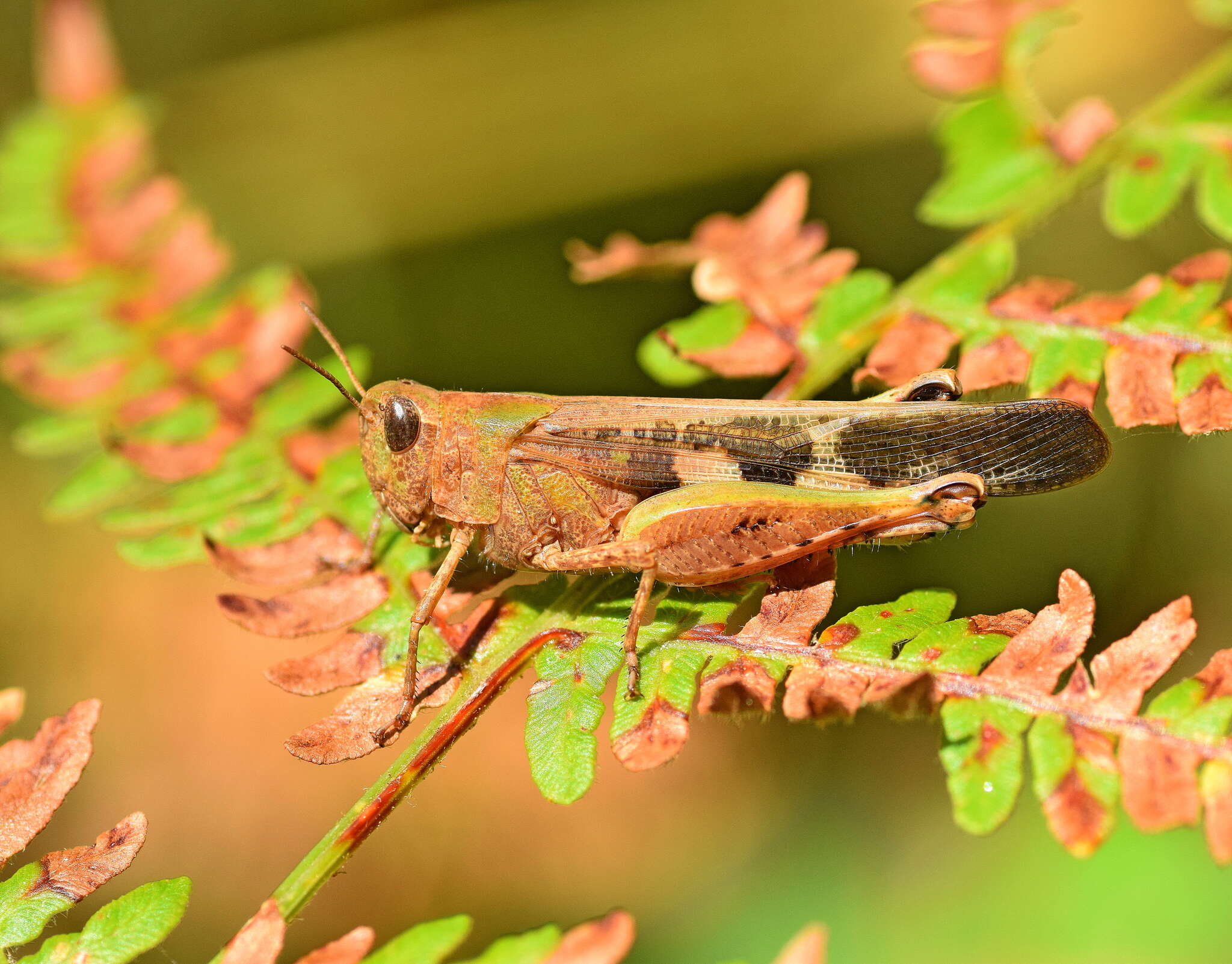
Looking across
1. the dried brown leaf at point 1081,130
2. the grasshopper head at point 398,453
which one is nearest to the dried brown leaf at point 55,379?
the grasshopper head at point 398,453

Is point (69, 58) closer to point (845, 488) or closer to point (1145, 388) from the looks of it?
point (845, 488)

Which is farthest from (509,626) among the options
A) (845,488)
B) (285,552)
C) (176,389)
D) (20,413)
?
(20,413)

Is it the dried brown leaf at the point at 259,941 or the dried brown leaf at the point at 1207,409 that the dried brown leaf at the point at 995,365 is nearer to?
the dried brown leaf at the point at 1207,409

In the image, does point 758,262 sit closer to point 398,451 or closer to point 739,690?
point 398,451

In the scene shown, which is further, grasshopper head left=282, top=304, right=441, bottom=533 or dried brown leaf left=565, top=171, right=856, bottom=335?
dried brown leaf left=565, top=171, right=856, bottom=335

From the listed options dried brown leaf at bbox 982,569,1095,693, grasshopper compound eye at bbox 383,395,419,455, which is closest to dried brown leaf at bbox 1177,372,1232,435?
dried brown leaf at bbox 982,569,1095,693

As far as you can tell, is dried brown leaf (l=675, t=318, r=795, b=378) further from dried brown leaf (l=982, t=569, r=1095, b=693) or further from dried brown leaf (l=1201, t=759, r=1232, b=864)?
dried brown leaf (l=1201, t=759, r=1232, b=864)
